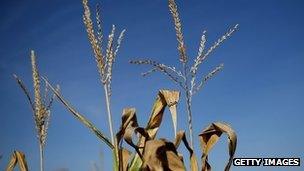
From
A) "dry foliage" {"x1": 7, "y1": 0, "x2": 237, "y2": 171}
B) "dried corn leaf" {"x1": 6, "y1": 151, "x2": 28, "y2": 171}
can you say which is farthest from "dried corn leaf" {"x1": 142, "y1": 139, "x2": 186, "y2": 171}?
"dried corn leaf" {"x1": 6, "y1": 151, "x2": 28, "y2": 171}

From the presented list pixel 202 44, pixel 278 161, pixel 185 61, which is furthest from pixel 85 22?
pixel 278 161

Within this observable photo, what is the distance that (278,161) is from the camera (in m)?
6.39

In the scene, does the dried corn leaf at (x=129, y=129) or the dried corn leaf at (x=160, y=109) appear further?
the dried corn leaf at (x=160, y=109)

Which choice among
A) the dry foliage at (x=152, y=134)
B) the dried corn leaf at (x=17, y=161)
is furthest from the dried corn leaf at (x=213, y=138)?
the dried corn leaf at (x=17, y=161)

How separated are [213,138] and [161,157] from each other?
1.75 feet

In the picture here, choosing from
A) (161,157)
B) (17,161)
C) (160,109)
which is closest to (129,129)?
(161,157)

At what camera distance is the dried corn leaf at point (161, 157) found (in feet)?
8.11

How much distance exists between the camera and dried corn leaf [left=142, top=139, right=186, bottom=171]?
2.47 meters

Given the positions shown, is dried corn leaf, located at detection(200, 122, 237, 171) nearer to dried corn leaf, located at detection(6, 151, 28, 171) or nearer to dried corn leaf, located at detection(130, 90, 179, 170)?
dried corn leaf, located at detection(130, 90, 179, 170)

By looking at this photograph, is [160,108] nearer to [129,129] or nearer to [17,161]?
[129,129]

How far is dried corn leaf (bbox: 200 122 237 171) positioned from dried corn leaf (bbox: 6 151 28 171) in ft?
5.87

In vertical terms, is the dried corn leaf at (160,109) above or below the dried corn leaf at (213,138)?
above

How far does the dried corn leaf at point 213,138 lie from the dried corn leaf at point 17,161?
5.87 feet

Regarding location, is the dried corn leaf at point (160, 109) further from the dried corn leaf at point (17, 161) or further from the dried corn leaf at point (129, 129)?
the dried corn leaf at point (17, 161)
